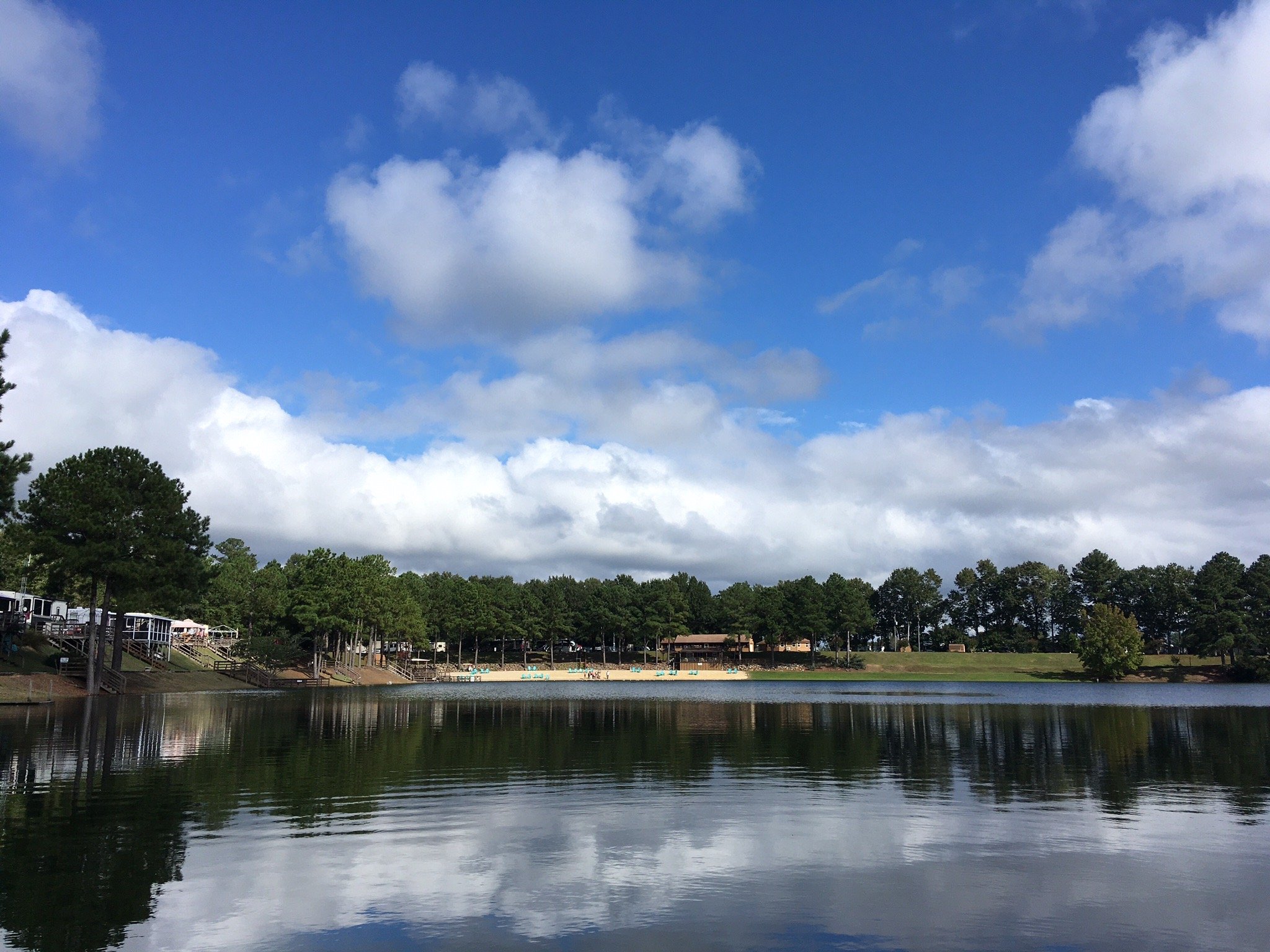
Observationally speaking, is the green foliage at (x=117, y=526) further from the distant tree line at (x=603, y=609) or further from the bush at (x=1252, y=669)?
the bush at (x=1252, y=669)

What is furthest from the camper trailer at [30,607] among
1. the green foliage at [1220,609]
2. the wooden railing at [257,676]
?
the green foliage at [1220,609]

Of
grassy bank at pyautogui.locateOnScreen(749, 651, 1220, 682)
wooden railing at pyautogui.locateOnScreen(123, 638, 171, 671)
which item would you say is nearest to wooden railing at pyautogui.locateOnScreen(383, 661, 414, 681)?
wooden railing at pyautogui.locateOnScreen(123, 638, 171, 671)

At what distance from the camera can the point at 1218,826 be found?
18.3 m

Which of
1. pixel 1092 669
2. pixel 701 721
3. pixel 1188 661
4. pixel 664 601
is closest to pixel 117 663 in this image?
pixel 701 721

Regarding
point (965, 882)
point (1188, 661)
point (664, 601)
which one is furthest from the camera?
point (664, 601)

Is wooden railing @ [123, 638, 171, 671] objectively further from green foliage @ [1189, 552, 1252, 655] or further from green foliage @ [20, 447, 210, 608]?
green foliage @ [1189, 552, 1252, 655]

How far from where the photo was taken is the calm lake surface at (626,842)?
11461 mm

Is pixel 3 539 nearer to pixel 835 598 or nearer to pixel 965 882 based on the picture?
pixel 965 882

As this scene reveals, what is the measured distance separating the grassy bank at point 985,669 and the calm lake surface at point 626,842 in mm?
116771

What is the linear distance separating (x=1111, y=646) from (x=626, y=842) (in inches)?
5339

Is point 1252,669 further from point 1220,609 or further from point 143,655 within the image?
point 143,655

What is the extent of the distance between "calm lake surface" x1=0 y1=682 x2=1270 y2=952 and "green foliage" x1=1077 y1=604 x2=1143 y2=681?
10519 centimetres

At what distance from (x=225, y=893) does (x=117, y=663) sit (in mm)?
65654

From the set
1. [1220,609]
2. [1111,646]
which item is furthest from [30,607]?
[1220,609]
